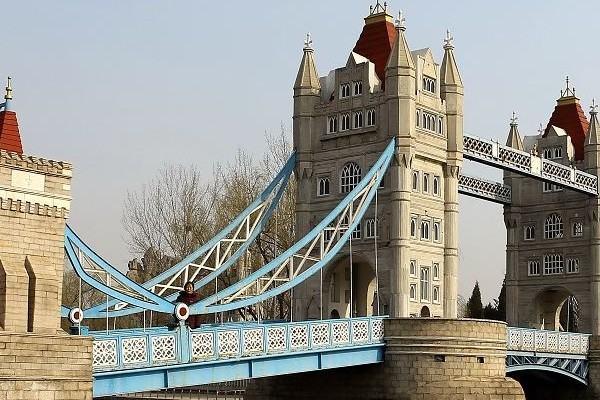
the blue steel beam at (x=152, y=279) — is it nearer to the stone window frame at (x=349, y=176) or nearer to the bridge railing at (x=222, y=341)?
the bridge railing at (x=222, y=341)

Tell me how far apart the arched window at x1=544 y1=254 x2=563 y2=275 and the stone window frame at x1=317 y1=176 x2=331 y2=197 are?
15.7 metres

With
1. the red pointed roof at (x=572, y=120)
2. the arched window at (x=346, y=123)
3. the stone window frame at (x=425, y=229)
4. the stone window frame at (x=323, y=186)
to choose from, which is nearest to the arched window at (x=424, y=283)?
the stone window frame at (x=425, y=229)

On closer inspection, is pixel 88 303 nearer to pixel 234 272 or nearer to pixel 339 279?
pixel 234 272

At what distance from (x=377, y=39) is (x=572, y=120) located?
1612cm

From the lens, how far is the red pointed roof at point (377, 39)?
133 ft

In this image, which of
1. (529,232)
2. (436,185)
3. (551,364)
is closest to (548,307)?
(529,232)

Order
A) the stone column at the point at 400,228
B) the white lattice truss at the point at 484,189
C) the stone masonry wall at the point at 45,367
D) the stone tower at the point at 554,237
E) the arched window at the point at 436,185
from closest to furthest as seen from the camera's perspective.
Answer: the stone masonry wall at the point at 45,367 < the stone column at the point at 400,228 < the arched window at the point at 436,185 < the white lattice truss at the point at 484,189 < the stone tower at the point at 554,237

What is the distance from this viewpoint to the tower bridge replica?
75.9ft

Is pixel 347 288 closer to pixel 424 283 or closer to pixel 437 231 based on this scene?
pixel 424 283

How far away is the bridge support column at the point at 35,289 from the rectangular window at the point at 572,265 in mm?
31511

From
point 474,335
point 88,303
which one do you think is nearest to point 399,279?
point 474,335

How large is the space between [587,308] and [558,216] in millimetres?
4398

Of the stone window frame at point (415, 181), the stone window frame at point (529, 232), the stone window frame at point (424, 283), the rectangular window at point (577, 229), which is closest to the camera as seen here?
the stone window frame at point (415, 181)

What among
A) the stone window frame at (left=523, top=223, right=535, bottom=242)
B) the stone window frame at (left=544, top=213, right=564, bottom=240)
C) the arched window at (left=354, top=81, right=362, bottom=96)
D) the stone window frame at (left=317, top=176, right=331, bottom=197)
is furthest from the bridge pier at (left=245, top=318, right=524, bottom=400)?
the stone window frame at (left=523, top=223, right=535, bottom=242)
